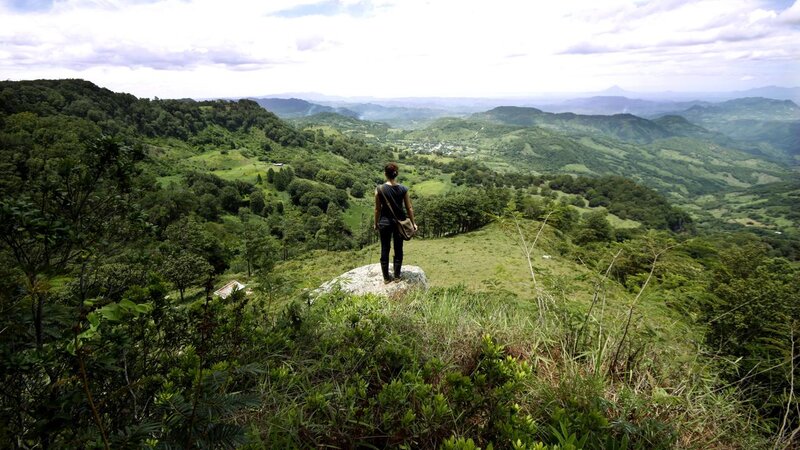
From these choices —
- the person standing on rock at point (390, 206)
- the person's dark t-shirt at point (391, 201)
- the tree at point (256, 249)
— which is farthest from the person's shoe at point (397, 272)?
the tree at point (256, 249)

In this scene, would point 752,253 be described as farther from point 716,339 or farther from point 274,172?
point 274,172

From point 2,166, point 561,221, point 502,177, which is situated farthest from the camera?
point 502,177

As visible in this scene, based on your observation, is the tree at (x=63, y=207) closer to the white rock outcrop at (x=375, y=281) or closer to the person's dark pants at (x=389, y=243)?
the person's dark pants at (x=389, y=243)

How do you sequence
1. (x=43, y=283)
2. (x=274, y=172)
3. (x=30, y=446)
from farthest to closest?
(x=274, y=172) → (x=30, y=446) → (x=43, y=283)

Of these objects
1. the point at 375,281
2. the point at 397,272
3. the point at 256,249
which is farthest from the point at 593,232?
the point at 256,249

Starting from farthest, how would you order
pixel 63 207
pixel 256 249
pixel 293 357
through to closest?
pixel 256 249 → pixel 293 357 → pixel 63 207

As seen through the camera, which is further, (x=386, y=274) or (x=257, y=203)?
(x=257, y=203)

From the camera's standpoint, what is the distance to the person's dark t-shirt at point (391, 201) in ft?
25.1

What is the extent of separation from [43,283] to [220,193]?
102 metres

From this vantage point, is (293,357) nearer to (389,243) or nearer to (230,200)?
(389,243)

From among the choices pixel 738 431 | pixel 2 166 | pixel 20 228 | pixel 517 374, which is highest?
pixel 2 166

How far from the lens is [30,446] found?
2.04 metres

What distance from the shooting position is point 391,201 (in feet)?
25.3

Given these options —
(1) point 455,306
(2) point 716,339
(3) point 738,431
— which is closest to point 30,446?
(1) point 455,306
